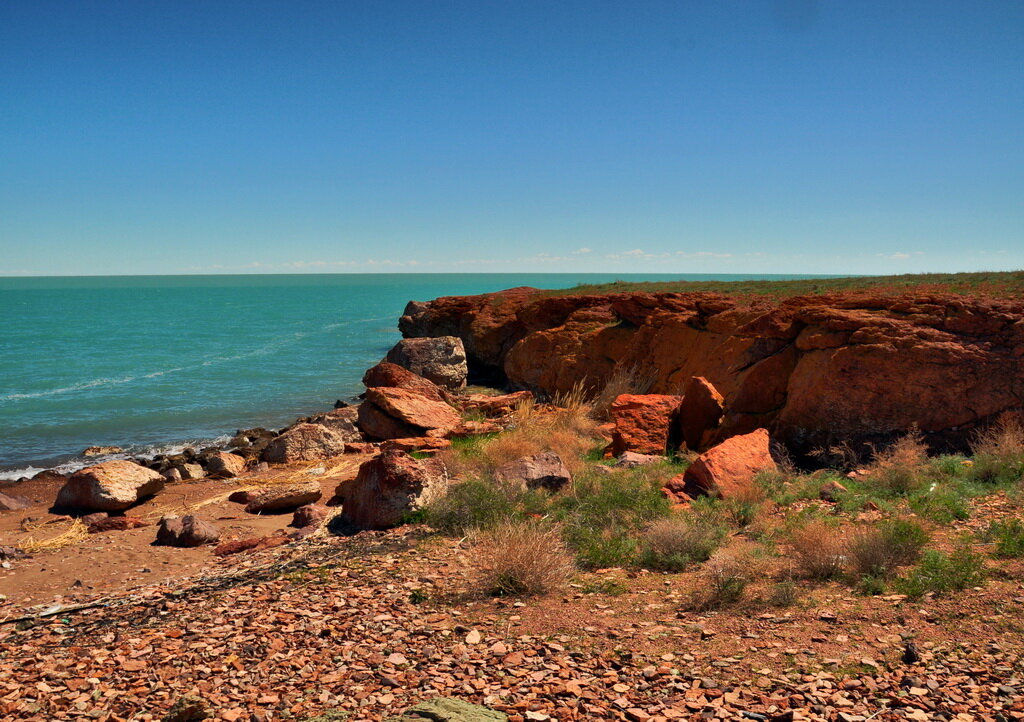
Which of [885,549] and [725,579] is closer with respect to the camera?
[725,579]

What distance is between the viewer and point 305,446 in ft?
49.9

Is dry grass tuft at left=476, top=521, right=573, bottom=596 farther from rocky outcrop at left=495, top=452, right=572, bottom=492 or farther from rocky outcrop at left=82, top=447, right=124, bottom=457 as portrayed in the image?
rocky outcrop at left=82, top=447, right=124, bottom=457

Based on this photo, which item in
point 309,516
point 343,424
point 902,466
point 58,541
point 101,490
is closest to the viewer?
point 902,466

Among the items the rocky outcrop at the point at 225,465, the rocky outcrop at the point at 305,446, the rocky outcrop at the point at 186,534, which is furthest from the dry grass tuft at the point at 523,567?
the rocky outcrop at the point at 225,465

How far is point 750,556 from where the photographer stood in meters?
5.84

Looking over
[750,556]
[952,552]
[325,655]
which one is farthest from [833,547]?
[325,655]

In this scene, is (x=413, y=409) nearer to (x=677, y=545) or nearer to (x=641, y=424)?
(x=641, y=424)

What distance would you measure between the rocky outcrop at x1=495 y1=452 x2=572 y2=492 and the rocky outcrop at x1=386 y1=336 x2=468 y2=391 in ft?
50.0

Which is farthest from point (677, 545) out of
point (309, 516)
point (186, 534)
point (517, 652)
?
point (186, 534)

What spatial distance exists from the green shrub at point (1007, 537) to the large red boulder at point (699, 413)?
483 cm

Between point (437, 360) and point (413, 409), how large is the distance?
9.34 m

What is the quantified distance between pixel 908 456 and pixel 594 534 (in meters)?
4.47

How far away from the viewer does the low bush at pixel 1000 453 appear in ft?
25.6

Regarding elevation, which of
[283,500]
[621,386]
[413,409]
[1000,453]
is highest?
[1000,453]
